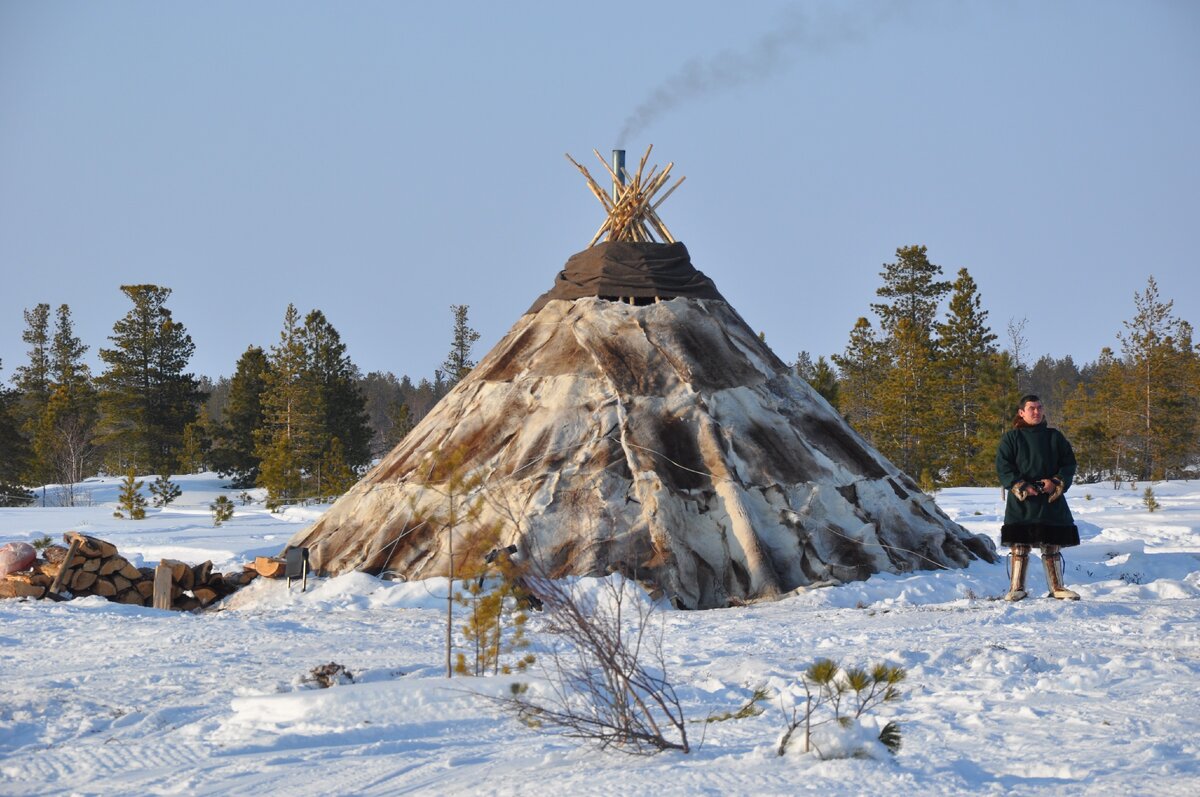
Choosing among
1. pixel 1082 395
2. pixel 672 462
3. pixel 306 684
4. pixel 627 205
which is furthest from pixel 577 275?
pixel 1082 395

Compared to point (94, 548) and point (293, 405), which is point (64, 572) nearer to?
point (94, 548)

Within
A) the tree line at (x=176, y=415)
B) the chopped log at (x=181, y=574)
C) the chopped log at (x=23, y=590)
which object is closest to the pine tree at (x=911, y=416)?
the tree line at (x=176, y=415)

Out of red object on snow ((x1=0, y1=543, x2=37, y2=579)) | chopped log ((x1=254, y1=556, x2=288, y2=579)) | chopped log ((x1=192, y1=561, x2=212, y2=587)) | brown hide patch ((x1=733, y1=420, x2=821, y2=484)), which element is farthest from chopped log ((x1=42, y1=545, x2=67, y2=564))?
brown hide patch ((x1=733, y1=420, x2=821, y2=484))

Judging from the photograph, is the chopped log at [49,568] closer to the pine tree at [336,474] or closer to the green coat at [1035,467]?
the green coat at [1035,467]

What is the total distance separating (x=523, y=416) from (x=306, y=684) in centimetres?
520

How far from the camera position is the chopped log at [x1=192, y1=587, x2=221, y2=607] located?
9523mm

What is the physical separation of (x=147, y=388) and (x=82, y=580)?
3322 cm

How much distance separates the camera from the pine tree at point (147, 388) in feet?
130

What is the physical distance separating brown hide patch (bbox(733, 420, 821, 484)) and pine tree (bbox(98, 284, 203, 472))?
33511 mm

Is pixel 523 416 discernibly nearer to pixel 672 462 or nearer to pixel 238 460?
pixel 672 462

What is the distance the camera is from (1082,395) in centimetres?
3934

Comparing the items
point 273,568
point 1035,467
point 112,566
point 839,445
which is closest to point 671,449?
point 839,445

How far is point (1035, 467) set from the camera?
8469 mm

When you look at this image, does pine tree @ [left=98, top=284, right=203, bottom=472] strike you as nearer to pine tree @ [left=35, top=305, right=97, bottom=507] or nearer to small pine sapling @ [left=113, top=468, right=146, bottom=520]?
pine tree @ [left=35, top=305, right=97, bottom=507]
